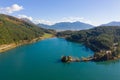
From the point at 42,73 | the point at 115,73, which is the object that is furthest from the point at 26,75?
the point at 115,73

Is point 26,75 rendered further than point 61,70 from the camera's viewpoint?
No

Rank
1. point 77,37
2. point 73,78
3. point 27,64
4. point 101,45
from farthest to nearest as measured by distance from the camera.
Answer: point 77,37 < point 101,45 < point 27,64 < point 73,78

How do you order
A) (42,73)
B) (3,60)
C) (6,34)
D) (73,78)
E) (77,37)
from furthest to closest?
1. (77,37)
2. (6,34)
3. (3,60)
4. (42,73)
5. (73,78)

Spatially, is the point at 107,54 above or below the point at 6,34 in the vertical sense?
below

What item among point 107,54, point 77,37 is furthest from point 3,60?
point 77,37

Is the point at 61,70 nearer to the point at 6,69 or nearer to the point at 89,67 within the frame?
the point at 89,67

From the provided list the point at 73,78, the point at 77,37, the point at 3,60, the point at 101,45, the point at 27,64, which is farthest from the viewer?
the point at 77,37

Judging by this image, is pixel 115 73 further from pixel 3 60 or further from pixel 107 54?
pixel 3 60

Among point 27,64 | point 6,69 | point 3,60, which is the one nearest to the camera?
point 6,69

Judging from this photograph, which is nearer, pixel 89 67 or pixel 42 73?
pixel 42 73
